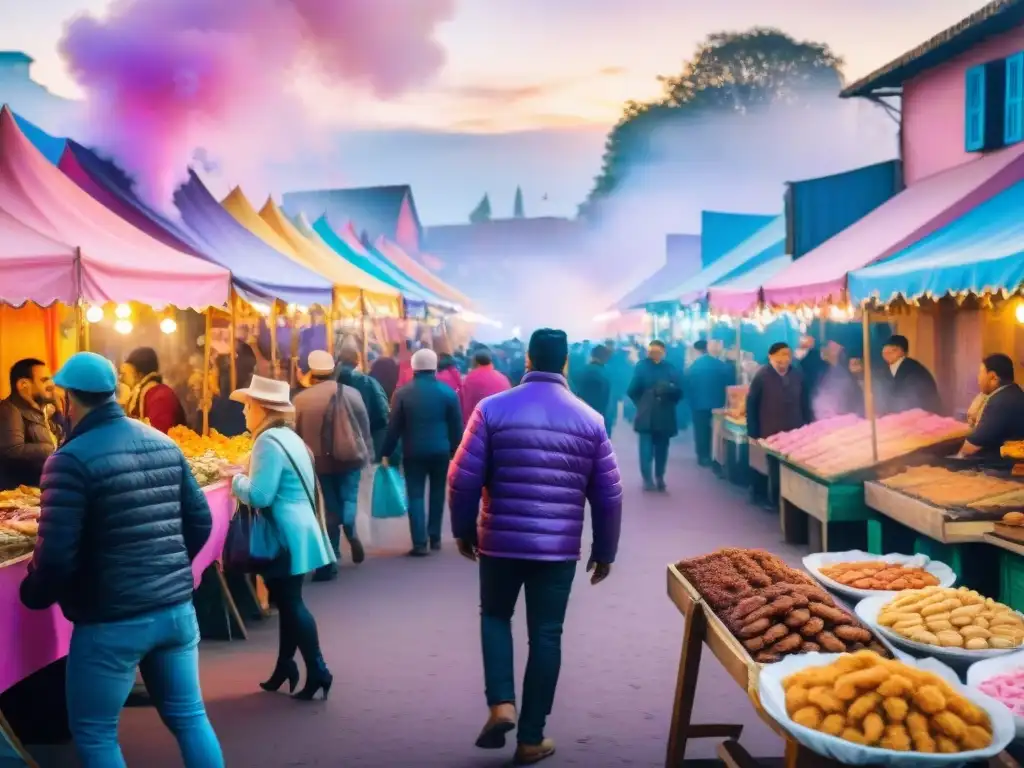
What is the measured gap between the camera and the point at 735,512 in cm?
1289

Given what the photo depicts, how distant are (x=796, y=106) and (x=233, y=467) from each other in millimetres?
53289

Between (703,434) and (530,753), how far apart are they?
13083 millimetres

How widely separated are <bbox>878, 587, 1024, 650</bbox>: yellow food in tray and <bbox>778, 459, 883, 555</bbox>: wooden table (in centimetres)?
435

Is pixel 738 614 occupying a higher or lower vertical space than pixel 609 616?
higher

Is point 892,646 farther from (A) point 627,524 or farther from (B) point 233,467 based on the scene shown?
(A) point 627,524

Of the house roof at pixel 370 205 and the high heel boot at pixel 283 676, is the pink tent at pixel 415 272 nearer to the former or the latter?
the high heel boot at pixel 283 676

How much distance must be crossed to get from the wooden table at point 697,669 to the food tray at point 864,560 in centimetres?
82

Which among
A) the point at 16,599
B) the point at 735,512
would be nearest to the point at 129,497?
the point at 16,599

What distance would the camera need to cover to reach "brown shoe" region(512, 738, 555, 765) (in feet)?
17.0

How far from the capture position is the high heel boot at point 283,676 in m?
6.21

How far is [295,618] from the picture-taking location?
235 inches

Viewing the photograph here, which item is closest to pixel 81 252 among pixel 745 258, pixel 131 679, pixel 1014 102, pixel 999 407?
pixel 131 679

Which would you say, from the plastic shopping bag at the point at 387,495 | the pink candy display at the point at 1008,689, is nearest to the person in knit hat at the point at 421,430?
the plastic shopping bag at the point at 387,495

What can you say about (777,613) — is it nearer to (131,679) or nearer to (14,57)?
(131,679)
